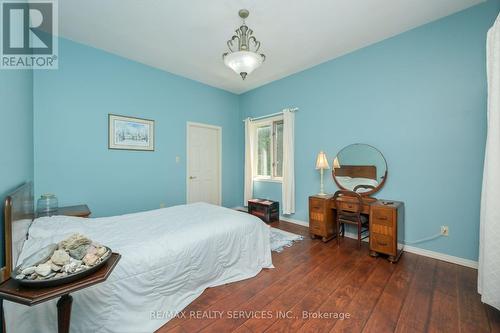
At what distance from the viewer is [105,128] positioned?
3170 millimetres

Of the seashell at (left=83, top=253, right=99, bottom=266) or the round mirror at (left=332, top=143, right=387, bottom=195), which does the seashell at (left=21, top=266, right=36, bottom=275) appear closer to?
the seashell at (left=83, top=253, right=99, bottom=266)

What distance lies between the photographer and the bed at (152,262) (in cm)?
127

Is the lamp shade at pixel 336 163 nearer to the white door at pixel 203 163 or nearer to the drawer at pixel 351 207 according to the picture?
the drawer at pixel 351 207

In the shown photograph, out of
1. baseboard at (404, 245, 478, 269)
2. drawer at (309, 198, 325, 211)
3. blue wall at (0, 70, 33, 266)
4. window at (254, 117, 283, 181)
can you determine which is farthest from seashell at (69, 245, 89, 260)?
window at (254, 117, 283, 181)

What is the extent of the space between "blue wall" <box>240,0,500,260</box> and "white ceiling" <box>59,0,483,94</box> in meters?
0.24

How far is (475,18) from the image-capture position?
224 centimetres

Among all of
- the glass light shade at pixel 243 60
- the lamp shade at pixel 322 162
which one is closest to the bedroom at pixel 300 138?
the lamp shade at pixel 322 162

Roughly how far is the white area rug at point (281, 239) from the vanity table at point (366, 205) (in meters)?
0.30

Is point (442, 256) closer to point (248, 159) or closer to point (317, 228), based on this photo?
point (317, 228)

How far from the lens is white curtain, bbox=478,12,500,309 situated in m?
1.52

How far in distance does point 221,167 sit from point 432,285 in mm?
3885

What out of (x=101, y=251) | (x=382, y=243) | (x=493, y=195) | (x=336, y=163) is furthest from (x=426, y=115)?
(x=101, y=251)

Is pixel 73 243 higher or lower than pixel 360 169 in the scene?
lower

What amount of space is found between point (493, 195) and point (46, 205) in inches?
180
